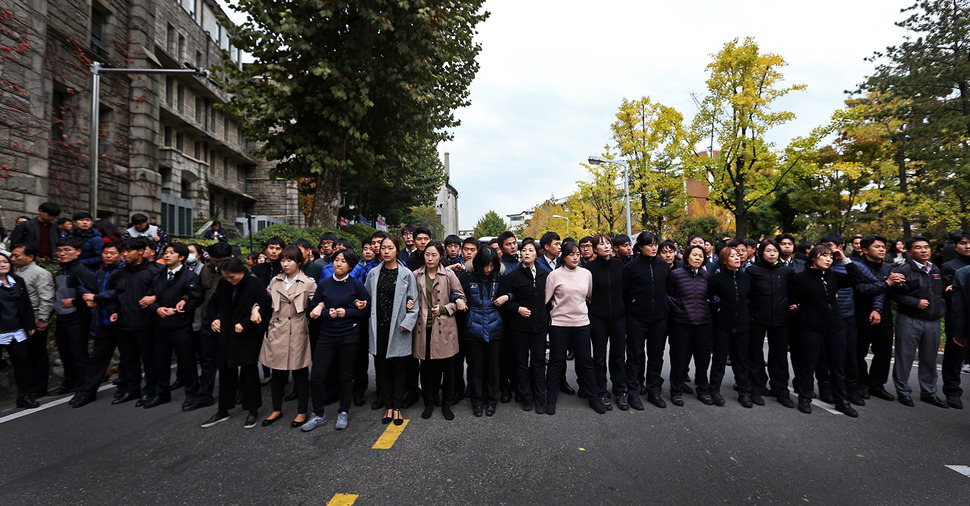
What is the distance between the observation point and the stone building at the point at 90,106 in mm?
9594

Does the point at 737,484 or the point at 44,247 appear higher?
the point at 44,247

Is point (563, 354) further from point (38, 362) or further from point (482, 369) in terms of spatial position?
point (38, 362)

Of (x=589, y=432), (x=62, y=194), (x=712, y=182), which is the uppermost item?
(x=712, y=182)

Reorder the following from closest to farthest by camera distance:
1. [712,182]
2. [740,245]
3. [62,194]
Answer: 1. [740,245]
2. [62,194]
3. [712,182]

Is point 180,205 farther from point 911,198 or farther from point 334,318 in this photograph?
point 911,198

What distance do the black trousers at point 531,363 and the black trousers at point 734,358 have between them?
7.04 feet

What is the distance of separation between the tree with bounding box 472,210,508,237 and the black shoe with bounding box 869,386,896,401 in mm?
92458

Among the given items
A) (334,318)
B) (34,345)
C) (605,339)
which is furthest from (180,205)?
(605,339)

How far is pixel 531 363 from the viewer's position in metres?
5.12

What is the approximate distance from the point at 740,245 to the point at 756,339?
1.80 meters

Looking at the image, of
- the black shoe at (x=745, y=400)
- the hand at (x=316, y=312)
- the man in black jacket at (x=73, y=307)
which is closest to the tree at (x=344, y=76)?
the man in black jacket at (x=73, y=307)

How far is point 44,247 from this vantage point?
729 centimetres

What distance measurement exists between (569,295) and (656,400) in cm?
167

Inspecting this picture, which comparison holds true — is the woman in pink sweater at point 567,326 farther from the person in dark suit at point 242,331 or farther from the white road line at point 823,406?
the person in dark suit at point 242,331
